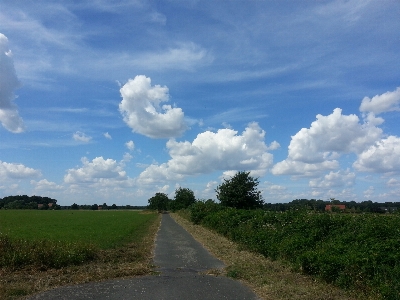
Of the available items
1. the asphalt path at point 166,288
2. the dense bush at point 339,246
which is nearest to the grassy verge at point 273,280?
the dense bush at point 339,246

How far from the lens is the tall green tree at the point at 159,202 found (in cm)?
12094

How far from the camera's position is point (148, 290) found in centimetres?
968

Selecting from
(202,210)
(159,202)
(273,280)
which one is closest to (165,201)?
(159,202)

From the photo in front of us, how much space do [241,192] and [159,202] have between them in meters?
88.4

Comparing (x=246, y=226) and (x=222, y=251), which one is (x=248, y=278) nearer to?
(x=222, y=251)

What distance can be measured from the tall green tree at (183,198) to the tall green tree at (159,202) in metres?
24.3

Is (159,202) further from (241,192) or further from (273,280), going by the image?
(273,280)

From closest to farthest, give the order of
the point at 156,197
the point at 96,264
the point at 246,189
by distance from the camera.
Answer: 1. the point at 96,264
2. the point at 246,189
3. the point at 156,197

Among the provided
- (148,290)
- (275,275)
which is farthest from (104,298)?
(275,275)

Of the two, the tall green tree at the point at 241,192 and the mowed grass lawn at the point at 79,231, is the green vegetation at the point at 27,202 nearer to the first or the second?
the mowed grass lawn at the point at 79,231

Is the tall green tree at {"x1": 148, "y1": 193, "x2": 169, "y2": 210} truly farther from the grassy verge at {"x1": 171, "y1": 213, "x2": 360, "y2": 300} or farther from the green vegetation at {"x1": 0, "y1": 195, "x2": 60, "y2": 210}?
the grassy verge at {"x1": 171, "y1": 213, "x2": 360, "y2": 300}

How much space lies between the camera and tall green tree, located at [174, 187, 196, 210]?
289ft

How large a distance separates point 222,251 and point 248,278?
653 centimetres

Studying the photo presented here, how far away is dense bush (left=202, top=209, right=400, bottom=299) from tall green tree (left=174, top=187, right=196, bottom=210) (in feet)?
232
